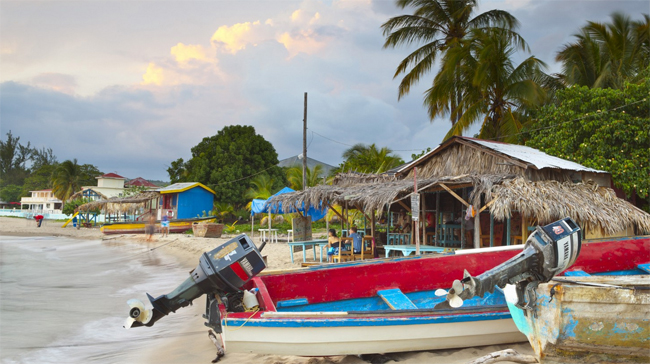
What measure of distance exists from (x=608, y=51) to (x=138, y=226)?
93.3 ft

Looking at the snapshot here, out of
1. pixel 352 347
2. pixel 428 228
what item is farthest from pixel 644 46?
pixel 352 347

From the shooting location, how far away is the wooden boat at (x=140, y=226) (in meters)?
29.1

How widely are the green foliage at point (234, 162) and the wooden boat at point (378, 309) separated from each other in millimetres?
26908

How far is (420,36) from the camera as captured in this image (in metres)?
19.1

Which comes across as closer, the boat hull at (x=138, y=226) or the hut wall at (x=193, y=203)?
the boat hull at (x=138, y=226)

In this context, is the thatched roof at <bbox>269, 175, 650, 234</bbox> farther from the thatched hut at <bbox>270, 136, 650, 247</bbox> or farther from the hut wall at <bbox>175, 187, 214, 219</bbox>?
the hut wall at <bbox>175, 187, 214, 219</bbox>

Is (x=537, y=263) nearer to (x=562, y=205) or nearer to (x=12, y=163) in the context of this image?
(x=562, y=205)

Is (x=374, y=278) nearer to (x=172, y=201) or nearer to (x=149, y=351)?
(x=149, y=351)

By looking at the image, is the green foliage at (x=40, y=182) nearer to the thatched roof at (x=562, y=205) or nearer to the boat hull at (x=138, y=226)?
the boat hull at (x=138, y=226)

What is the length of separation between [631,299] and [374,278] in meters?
2.90

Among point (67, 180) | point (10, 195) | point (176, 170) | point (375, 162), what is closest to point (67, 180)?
point (67, 180)

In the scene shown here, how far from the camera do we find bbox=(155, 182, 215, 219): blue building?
31.0 metres

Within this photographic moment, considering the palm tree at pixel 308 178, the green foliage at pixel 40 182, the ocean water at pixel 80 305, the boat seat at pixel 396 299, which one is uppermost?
the green foliage at pixel 40 182

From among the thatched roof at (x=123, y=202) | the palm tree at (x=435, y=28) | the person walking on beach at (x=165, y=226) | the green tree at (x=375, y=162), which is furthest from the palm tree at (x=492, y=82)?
the thatched roof at (x=123, y=202)
